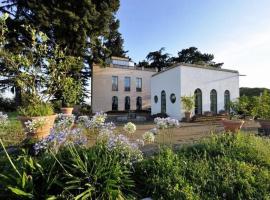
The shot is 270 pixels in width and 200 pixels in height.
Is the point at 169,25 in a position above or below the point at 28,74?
above

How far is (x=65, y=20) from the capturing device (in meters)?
18.6

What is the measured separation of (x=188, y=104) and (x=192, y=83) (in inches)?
83.7

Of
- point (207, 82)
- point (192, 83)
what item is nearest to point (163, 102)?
point (192, 83)

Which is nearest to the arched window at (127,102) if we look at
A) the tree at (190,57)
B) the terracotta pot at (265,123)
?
the tree at (190,57)

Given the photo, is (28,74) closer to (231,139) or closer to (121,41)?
(231,139)

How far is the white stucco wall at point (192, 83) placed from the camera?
17188mm

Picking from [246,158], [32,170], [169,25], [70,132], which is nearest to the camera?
[32,170]

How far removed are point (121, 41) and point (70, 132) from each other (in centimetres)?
3134

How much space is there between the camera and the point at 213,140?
5.34m

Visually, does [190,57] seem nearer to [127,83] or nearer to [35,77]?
[127,83]

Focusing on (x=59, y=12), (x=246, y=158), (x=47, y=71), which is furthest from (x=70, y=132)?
(x=59, y=12)

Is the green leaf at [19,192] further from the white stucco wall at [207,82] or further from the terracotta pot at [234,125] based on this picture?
the white stucco wall at [207,82]

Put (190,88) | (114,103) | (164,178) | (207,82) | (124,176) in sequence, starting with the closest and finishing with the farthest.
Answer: (124,176)
(164,178)
(190,88)
(207,82)
(114,103)

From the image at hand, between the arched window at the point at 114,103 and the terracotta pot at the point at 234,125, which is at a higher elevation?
the arched window at the point at 114,103
